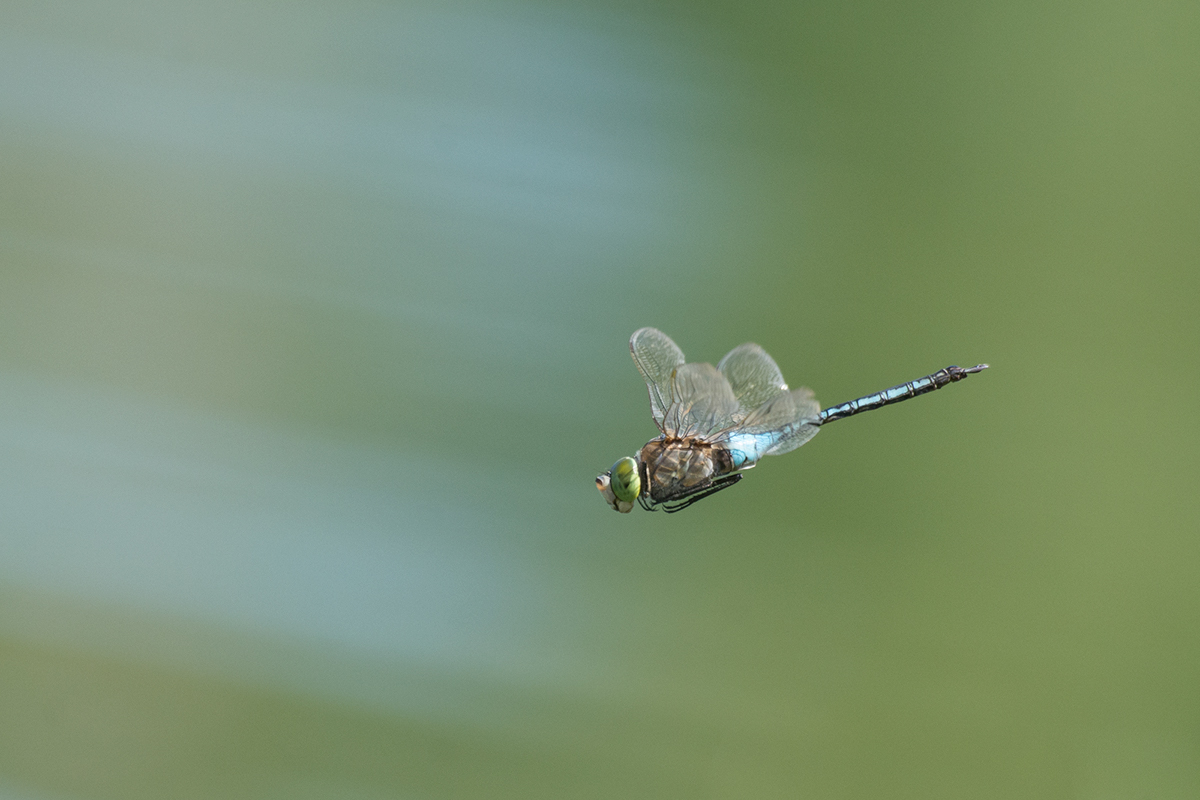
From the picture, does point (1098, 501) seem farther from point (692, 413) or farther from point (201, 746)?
point (201, 746)

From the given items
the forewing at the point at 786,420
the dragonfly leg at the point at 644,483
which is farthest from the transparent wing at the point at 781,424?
the dragonfly leg at the point at 644,483

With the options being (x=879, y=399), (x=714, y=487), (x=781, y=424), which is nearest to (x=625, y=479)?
(x=714, y=487)

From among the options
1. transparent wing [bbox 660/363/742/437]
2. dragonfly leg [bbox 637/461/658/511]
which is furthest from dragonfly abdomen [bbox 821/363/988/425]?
dragonfly leg [bbox 637/461/658/511]

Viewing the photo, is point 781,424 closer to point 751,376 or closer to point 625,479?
point 751,376

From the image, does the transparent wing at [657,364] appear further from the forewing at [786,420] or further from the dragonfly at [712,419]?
the forewing at [786,420]

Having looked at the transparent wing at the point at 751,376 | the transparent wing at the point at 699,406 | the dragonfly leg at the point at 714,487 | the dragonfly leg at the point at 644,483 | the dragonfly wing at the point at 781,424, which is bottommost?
the dragonfly leg at the point at 714,487

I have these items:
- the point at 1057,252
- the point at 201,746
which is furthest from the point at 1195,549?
the point at 201,746
